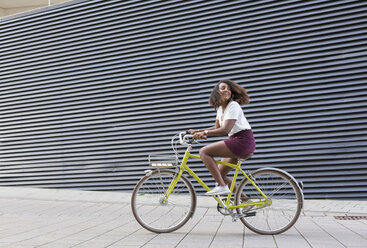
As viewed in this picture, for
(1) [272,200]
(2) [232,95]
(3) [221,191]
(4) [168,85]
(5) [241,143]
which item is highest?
(4) [168,85]

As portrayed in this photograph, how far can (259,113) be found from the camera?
8750mm

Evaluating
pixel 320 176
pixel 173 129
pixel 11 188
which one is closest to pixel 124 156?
pixel 173 129

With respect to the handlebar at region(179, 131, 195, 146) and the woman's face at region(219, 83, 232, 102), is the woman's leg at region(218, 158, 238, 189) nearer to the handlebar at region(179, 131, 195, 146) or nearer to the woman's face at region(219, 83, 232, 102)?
the handlebar at region(179, 131, 195, 146)

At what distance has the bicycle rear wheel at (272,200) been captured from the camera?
5.08 meters

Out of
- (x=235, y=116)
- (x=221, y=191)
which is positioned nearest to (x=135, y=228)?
(x=221, y=191)

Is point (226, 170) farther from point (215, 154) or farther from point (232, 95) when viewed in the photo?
point (232, 95)

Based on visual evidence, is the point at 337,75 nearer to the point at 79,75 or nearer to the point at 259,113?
the point at 259,113

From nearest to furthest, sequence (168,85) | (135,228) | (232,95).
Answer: (232,95) < (135,228) < (168,85)

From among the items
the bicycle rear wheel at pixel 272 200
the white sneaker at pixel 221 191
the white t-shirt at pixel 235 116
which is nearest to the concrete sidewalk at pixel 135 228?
the bicycle rear wheel at pixel 272 200

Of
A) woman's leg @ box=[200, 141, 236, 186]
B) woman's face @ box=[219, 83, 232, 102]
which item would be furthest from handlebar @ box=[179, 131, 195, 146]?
woman's face @ box=[219, 83, 232, 102]

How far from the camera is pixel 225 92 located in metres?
5.25

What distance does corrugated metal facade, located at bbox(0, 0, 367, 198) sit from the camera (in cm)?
813

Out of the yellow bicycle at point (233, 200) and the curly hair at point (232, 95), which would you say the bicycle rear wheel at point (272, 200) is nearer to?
the yellow bicycle at point (233, 200)

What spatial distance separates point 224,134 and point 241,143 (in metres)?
0.22
